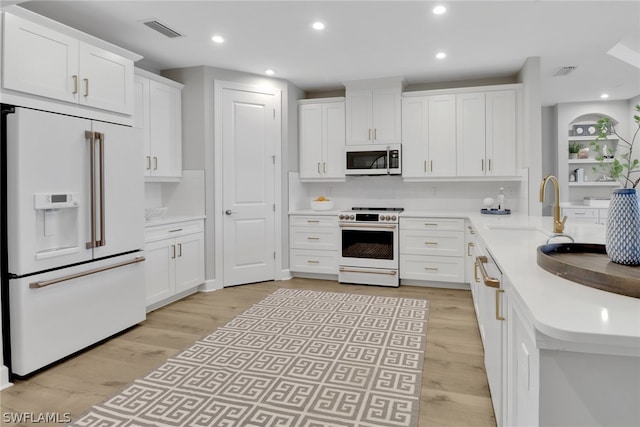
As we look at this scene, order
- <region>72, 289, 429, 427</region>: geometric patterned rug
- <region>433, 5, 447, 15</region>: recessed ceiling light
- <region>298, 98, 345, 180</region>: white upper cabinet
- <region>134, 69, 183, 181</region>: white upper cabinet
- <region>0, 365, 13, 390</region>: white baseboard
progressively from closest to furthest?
<region>72, 289, 429, 427</region>: geometric patterned rug < <region>0, 365, 13, 390</region>: white baseboard < <region>433, 5, 447, 15</region>: recessed ceiling light < <region>134, 69, 183, 181</region>: white upper cabinet < <region>298, 98, 345, 180</region>: white upper cabinet

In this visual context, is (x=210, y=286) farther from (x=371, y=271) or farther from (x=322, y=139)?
(x=322, y=139)

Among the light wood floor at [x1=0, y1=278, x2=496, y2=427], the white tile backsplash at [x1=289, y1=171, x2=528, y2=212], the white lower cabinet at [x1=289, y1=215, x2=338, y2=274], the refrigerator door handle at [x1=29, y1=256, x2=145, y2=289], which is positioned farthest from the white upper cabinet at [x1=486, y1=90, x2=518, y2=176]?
the refrigerator door handle at [x1=29, y1=256, x2=145, y2=289]

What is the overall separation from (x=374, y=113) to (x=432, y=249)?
1.87m

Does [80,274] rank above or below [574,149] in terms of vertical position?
below

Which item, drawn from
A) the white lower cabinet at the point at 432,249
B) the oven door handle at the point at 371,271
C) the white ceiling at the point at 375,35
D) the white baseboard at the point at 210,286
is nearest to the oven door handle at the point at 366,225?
the white lower cabinet at the point at 432,249

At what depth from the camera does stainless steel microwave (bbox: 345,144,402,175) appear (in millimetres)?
4812

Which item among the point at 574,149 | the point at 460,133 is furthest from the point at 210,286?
the point at 574,149

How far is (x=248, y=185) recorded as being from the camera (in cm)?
462

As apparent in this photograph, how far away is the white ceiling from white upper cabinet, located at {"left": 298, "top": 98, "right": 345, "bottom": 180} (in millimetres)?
407

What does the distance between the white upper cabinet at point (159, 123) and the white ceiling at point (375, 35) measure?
33 centimetres

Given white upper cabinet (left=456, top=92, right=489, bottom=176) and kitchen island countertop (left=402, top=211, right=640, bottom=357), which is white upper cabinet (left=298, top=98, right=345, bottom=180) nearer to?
white upper cabinet (left=456, top=92, right=489, bottom=176)

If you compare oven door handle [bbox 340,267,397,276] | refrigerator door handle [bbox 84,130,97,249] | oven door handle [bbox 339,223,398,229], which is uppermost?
refrigerator door handle [bbox 84,130,97,249]

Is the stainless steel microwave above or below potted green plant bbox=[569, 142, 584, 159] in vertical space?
below

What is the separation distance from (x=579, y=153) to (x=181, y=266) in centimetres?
648
